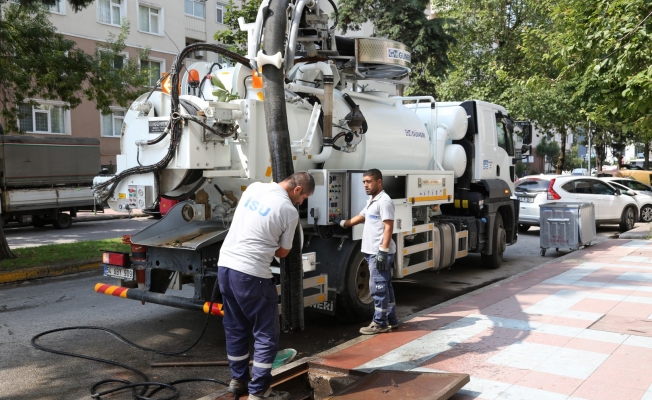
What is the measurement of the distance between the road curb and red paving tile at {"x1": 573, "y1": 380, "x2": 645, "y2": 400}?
902 centimetres

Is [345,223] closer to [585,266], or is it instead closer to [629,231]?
[585,266]

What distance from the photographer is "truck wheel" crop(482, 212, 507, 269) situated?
11.1 meters

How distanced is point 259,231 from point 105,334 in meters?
3.31

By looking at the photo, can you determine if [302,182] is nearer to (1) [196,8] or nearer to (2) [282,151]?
(2) [282,151]

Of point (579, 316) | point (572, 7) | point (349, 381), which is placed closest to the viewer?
point (349, 381)

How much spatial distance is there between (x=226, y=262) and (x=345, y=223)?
7.98 feet

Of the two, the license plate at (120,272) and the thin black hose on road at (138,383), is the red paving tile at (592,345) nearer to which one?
the thin black hose on road at (138,383)

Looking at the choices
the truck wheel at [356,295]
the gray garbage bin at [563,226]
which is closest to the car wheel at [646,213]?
the gray garbage bin at [563,226]

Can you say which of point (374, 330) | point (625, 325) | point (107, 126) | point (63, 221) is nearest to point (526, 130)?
point (625, 325)

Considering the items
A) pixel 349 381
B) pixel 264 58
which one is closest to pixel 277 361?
pixel 349 381

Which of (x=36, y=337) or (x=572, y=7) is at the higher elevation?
(x=572, y=7)

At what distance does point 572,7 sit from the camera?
14.6 m

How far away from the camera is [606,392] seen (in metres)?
4.70

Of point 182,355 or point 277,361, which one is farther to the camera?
point 182,355
